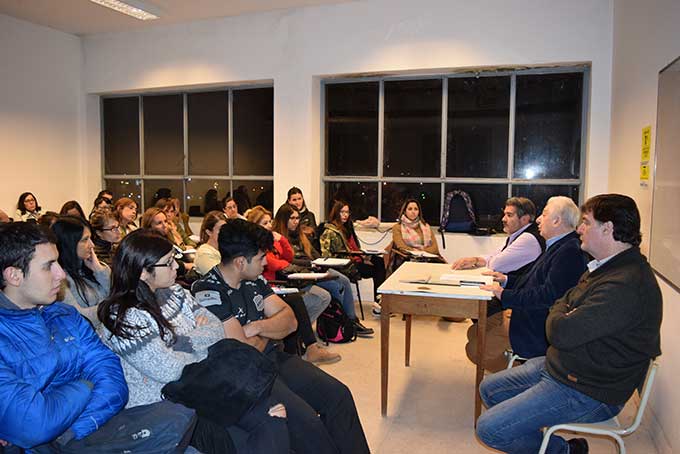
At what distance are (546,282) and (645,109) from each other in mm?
1718

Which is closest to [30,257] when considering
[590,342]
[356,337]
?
[590,342]

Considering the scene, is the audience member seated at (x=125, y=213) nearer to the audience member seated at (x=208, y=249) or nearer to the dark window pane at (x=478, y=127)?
the audience member seated at (x=208, y=249)

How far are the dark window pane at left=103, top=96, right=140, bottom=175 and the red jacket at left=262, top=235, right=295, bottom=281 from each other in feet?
12.8

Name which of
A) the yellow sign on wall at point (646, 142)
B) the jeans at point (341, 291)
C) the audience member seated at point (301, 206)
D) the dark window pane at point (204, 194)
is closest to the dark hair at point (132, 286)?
the jeans at point (341, 291)

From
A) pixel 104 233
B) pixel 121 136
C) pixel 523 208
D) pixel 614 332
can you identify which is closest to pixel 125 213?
pixel 104 233

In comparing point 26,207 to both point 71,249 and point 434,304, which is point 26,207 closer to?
point 71,249

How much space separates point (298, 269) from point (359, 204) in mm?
2371

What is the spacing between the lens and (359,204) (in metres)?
Result: 6.67

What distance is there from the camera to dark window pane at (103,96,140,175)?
7.77 m

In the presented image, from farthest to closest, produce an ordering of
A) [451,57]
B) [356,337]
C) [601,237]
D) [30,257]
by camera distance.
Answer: [451,57]
[356,337]
[601,237]
[30,257]

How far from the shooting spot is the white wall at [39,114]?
22.0 feet

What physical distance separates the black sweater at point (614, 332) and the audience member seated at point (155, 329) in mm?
1126

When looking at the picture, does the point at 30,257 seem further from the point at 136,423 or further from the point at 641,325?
the point at 641,325

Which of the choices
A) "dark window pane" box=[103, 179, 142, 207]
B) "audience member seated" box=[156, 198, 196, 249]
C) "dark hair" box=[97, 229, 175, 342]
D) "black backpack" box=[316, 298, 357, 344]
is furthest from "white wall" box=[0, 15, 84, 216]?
"dark hair" box=[97, 229, 175, 342]
